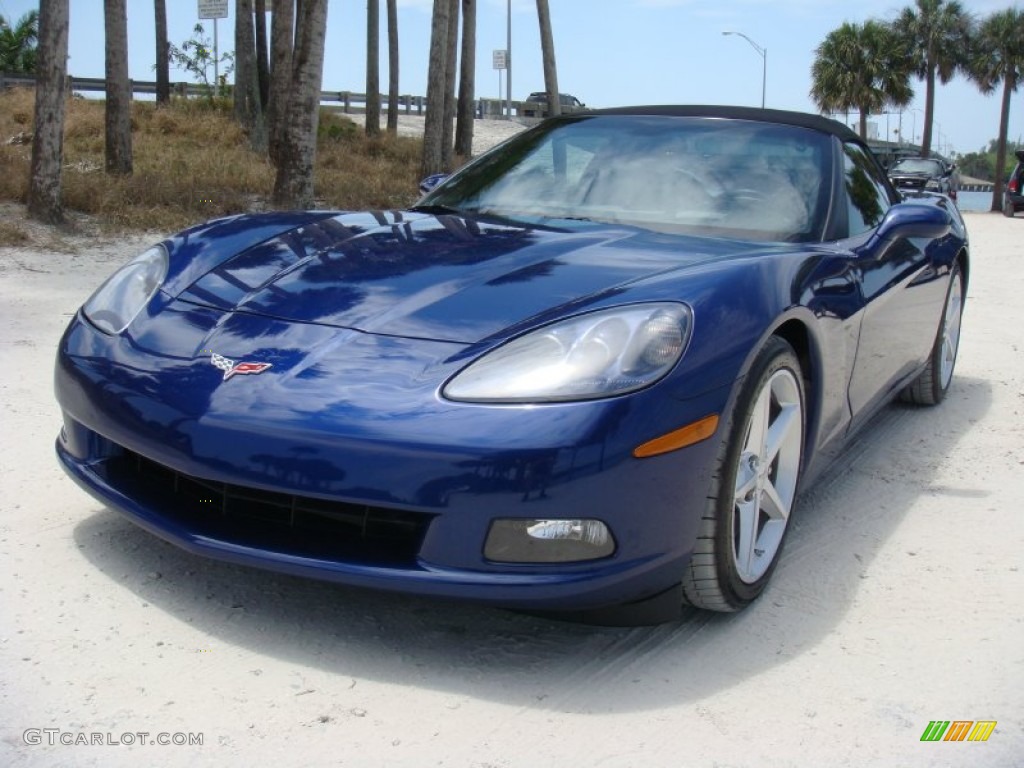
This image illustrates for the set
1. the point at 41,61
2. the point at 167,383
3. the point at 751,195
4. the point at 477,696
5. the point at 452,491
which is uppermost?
the point at 41,61

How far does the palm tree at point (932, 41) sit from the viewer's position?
4588 centimetres

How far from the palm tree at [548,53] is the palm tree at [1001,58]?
83.4ft

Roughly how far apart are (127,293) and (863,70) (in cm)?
5081

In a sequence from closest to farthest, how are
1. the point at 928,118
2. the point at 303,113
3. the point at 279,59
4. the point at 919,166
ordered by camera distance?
the point at 303,113, the point at 279,59, the point at 919,166, the point at 928,118

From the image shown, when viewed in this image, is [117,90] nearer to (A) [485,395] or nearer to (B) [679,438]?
(A) [485,395]

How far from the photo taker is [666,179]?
145 inches

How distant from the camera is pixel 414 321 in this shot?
104 inches

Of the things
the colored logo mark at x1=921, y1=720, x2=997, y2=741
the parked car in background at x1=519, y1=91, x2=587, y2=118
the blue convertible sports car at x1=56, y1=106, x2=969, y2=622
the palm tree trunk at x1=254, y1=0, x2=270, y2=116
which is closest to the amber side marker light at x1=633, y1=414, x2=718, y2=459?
the blue convertible sports car at x1=56, y1=106, x2=969, y2=622

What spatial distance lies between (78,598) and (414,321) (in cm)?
108

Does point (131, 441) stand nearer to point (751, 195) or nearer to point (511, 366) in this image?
point (511, 366)

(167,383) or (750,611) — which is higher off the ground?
(167,383)

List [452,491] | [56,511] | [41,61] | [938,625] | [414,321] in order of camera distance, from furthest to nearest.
Answer: [41,61]
[56,511]
[938,625]
[414,321]
[452,491]

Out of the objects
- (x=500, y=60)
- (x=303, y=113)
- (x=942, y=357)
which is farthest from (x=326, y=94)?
(x=942, y=357)

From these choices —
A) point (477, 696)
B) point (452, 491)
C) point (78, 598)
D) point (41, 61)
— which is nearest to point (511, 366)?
point (452, 491)
